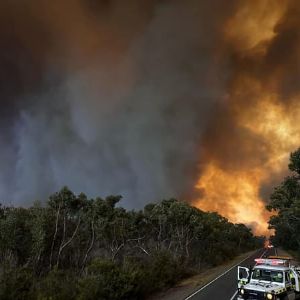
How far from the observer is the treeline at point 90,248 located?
19.7 m

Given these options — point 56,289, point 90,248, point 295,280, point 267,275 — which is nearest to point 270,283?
point 267,275

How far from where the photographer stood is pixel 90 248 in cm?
3406

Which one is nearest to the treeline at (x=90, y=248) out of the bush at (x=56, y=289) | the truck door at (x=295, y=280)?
the bush at (x=56, y=289)

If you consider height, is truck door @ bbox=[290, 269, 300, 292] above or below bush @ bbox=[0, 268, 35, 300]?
above

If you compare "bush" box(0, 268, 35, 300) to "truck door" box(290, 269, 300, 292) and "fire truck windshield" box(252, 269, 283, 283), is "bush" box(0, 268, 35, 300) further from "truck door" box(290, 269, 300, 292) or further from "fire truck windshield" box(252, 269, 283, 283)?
"truck door" box(290, 269, 300, 292)

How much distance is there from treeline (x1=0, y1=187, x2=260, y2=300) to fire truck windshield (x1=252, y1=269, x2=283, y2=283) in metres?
7.19

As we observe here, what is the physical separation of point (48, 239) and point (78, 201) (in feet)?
15.6

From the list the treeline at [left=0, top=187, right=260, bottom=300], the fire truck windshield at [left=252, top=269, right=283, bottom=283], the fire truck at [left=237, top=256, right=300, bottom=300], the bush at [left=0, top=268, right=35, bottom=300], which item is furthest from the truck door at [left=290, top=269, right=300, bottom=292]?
the bush at [left=0, top=268, right=35, bottom=300]

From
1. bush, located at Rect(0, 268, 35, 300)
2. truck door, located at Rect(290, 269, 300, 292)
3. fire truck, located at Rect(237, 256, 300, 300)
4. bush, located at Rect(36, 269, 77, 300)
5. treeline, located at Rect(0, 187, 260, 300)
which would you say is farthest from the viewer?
treeline, located at Rect(0, 187, 260, 300)

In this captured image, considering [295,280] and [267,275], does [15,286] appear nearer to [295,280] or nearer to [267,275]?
[267,275]

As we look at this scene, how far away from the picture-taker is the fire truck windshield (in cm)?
1733

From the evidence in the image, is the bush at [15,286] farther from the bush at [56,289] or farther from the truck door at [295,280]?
the truck door at [295,280]

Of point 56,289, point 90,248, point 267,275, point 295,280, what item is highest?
point 90,248

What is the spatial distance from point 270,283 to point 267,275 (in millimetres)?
601
